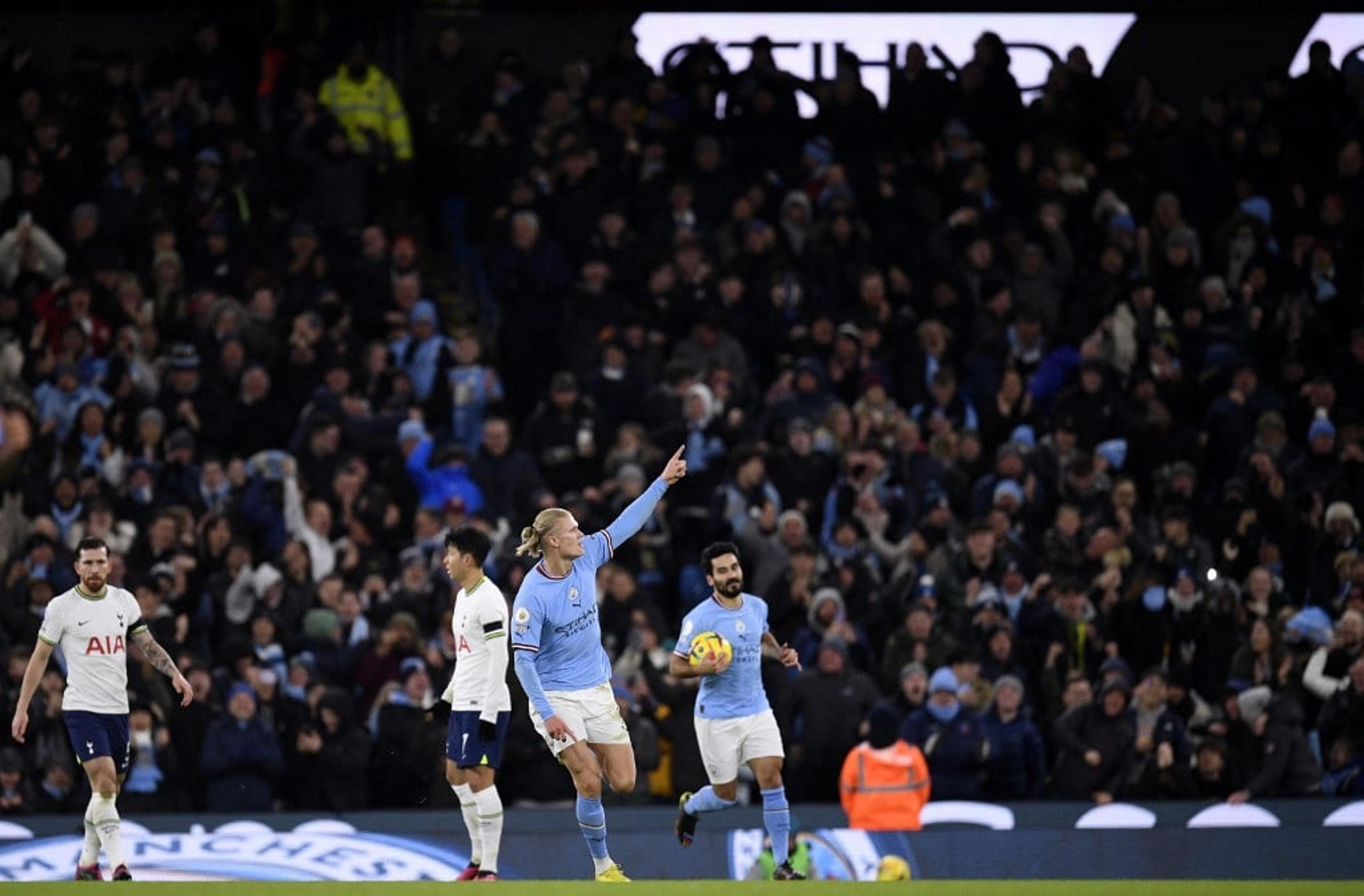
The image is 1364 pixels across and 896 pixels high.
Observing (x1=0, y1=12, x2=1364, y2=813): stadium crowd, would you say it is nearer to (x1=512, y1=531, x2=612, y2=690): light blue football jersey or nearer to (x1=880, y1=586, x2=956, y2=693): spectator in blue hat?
(x1=880, y1=586, x2=956, y2=693): spectator in blue hat

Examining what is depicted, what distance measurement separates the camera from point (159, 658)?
15.0 m

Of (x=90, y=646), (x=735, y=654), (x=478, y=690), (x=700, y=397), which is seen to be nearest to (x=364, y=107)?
(x=700, y=397)

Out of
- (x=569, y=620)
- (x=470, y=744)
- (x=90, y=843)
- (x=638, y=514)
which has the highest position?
(x=638, y=514)

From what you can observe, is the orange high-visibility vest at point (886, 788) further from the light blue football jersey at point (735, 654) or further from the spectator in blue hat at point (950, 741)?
the light blue football jersey at point (735, 654)

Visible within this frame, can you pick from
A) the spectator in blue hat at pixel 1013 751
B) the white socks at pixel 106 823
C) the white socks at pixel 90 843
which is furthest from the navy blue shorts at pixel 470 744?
the spectator in blue hat at pixel 1013 751

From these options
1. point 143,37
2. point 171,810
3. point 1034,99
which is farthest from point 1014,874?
point 143,37

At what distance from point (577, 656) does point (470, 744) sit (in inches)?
35.1

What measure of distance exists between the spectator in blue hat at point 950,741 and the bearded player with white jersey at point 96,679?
634 centimetres

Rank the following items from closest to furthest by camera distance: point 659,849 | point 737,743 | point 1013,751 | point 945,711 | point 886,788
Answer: point 737,743 → point 659,849 → point 886,788 → point 1013,751 → point 945,711

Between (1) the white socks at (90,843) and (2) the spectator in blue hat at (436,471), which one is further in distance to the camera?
(2) the spectator in blue hat at (436,471)

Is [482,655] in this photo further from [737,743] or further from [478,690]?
[737,743]

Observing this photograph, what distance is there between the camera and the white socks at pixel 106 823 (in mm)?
14656

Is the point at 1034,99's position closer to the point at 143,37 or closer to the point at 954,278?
the point at 954,278

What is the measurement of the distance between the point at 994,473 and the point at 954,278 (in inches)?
118
